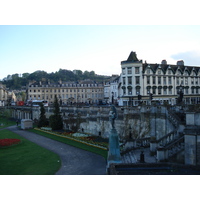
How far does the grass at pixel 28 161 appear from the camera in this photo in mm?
18969

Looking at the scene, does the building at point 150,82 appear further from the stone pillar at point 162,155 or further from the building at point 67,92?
the building at point 67,92

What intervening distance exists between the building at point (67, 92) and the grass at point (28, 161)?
70.6 metres

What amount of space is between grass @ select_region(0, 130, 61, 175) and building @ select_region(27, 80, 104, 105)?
70.6 m

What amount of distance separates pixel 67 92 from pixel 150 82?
56.2 m

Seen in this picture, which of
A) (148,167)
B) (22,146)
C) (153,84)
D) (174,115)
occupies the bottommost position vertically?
(22,146)

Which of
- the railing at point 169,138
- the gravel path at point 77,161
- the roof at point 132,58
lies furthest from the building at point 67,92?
the railing at point 169,138

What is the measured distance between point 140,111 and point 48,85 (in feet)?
259

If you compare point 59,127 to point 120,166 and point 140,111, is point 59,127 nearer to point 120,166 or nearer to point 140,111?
point 140,111

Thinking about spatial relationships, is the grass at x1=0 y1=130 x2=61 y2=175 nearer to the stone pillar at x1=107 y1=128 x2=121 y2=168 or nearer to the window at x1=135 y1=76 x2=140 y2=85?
the stone pillar at x1=107 y1=128 x2=121 y2=168

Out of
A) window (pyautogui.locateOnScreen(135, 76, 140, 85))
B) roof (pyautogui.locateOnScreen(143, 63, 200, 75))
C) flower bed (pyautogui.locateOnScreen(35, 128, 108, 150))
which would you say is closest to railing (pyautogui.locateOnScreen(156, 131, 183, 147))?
flower bed (pyautogui.locateOnScreen(35, 128, 108, 150))

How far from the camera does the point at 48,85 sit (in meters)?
101

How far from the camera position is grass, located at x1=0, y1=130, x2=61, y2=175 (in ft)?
62.2

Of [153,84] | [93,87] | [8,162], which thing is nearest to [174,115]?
[8,162]

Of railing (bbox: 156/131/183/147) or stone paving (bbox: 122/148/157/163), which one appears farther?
railing (bbox: 156/131/183/147)
